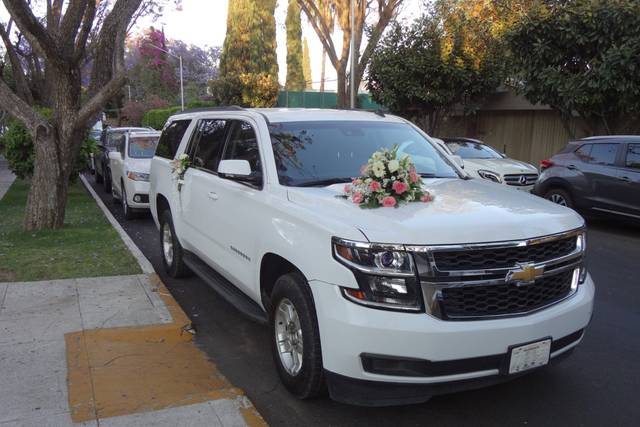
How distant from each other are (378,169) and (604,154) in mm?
7948

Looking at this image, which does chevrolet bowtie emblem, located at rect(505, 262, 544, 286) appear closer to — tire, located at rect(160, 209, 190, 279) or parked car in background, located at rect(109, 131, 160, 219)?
tire, located at rect(160, 209, 190, 279)

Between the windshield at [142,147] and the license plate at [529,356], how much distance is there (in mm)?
9606

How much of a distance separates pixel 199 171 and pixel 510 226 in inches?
131

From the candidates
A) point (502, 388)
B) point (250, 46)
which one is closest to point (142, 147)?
point (502, 388)

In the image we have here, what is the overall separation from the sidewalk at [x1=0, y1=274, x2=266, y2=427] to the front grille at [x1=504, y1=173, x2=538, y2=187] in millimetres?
8135

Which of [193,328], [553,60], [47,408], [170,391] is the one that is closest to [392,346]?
[170,391]

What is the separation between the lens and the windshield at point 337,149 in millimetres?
4391

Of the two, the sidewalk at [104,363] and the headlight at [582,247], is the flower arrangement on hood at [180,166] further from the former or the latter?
the headlight at [582,247]

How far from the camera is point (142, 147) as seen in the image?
11898 millimetres

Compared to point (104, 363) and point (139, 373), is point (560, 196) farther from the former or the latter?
point (104, 363)

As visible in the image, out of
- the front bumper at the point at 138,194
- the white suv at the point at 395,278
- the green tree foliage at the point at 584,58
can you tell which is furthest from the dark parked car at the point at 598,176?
the front bumper at the point at 138,194

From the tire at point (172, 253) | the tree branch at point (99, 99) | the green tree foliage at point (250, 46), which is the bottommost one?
the tire at point (172, 253)

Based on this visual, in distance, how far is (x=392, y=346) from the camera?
303cm

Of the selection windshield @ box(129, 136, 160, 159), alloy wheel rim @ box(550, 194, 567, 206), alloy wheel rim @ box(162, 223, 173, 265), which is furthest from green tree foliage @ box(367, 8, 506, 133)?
alloy wheel rim @ box(162, 223, 173, 265)
